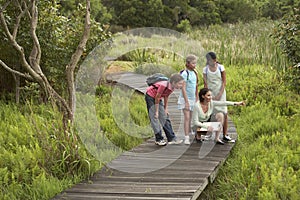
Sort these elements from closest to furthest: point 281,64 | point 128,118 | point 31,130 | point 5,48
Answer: point 31,130 < point 128,118 < point 5,48 < point 281,64

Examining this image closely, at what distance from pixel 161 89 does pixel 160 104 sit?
1.15 feet

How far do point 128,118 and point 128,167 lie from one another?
2.47 meters

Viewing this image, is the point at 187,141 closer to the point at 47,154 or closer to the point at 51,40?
the point at 47,154

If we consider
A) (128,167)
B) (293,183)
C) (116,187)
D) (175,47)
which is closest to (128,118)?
(128,167)

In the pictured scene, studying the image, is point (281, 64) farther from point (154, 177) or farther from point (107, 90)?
point (154, 177)

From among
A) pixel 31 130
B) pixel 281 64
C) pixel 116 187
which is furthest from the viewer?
pixel 281 64

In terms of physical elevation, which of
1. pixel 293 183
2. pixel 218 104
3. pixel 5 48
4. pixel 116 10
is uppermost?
pixel 116 10

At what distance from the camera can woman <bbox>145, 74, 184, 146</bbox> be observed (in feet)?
18.1

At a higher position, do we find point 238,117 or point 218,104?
point 218,104

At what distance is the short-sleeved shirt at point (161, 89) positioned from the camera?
554 centimetres

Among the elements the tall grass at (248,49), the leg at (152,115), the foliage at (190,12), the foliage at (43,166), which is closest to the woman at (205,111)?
the leg at (152,115)

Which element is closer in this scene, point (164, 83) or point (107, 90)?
point (164, 83)

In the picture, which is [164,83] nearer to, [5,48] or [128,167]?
[128,167]

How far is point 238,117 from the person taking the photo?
7.56 meters
